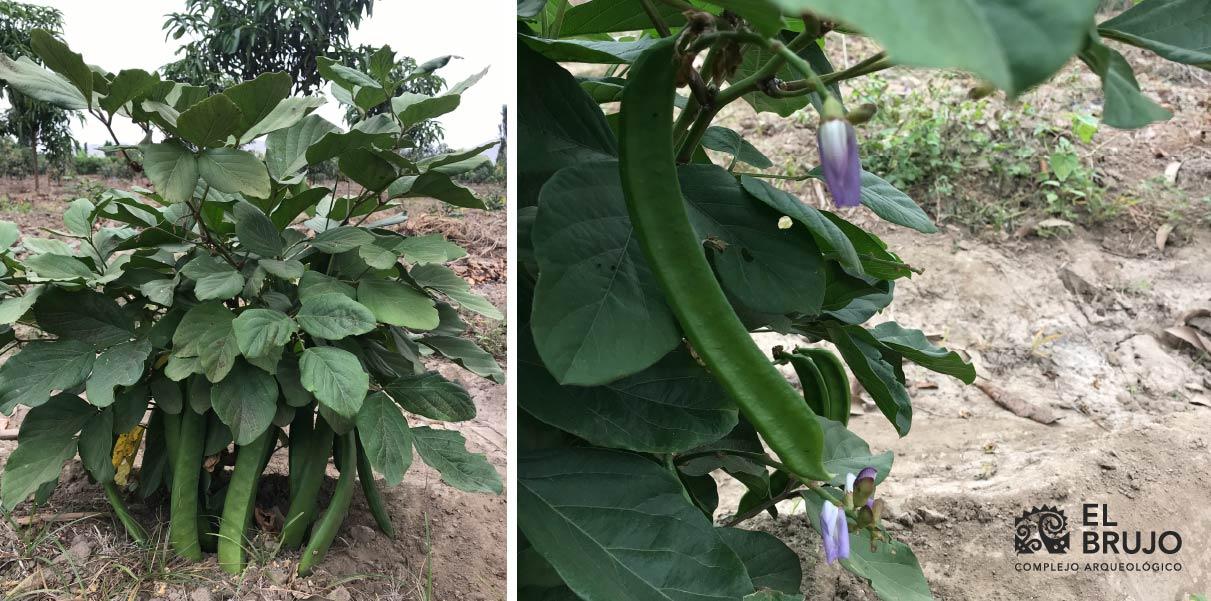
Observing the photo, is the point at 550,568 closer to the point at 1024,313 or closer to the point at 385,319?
the point at 385,319

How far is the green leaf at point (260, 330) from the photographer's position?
0.75 m

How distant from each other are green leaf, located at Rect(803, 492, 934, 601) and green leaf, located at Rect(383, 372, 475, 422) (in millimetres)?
365

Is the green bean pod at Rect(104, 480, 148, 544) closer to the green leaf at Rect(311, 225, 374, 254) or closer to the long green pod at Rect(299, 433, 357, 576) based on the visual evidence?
the long green pod at Rect(299, 433, 357, 576)

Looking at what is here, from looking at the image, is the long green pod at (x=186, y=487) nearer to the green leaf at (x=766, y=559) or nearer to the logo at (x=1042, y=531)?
the green leaf at (x=766, y=559)

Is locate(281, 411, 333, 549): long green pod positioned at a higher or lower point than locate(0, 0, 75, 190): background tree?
lower

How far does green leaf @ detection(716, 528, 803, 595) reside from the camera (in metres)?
0.86

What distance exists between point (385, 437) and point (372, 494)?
27cm

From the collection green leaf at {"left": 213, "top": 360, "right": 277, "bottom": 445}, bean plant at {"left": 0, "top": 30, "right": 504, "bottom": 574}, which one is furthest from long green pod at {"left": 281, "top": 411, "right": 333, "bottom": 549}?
green leaf at {"left": 213, "top": 360, "right": 277, "bottom": 445}

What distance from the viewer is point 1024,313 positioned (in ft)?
7.45

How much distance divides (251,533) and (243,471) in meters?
0.11

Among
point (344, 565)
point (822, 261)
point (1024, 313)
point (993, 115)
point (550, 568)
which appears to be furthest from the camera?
point (993, 115)

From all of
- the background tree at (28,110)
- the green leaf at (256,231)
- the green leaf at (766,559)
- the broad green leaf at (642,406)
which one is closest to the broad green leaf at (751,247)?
the broad green leaf at (642,406)

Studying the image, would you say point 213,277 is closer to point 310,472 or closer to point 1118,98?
point 310,472

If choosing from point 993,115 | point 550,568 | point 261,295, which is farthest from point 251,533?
point 993,115
